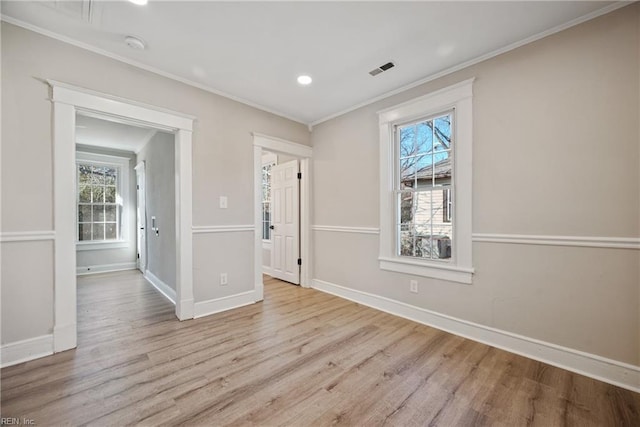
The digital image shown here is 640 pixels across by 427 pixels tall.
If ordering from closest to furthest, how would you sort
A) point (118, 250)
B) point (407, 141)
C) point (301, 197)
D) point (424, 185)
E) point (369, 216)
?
point (424, 185) → point (407, 141) → point (369, 216) → point (301, 197) → point (118, 250)

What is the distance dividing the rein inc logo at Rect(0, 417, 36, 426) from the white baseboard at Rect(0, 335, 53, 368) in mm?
749

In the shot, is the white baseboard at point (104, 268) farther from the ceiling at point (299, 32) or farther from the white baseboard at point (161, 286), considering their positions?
the ceiling at point (299, 32)

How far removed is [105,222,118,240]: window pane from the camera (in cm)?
535

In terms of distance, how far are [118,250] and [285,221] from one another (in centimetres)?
380

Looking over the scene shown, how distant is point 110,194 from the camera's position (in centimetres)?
539

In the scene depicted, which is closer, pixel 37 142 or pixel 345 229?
pixel 37 142

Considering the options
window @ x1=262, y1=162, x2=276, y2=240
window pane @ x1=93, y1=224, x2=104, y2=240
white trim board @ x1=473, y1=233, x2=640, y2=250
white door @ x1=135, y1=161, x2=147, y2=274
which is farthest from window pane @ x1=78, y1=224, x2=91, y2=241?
white trim board @ x1=473, y1=233, x2=640, y2=250

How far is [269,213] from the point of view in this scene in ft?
16.1

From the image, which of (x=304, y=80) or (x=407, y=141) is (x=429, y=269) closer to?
(x=407, y=141)

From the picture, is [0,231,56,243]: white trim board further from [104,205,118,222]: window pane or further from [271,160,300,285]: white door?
[104,205,118,222]: window pane

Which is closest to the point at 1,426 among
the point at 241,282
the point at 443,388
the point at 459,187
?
the point at 241,282

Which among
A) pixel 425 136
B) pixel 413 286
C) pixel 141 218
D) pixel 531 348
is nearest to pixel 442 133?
pixel 425 136

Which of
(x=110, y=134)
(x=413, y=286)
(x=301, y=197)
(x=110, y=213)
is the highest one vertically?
(x=110, y=134)

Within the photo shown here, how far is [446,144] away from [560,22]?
3.81 ft
